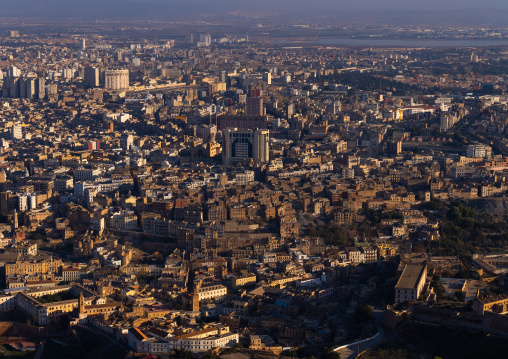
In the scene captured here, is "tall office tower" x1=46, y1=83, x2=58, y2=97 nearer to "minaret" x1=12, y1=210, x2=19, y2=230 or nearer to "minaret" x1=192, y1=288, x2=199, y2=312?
"minaret" x1=12, y1=210, x2=19, y2=230

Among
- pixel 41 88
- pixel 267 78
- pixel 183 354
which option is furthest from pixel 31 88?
pixel 183 354

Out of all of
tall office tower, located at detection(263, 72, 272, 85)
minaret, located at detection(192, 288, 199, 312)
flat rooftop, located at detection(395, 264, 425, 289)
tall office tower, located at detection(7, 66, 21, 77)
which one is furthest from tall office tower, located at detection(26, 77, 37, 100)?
flat rooftop, located at detection(395, 264, 425, 289)

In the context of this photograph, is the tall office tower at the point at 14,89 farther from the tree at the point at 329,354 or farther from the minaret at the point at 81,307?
the tree at the point at 329,354

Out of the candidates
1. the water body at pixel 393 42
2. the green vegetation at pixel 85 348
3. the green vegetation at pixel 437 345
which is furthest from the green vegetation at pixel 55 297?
the water body at pixel 393 42

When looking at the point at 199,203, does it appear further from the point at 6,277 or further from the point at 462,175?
the point at 462,175

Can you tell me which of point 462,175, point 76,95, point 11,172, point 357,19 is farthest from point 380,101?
point 357,19

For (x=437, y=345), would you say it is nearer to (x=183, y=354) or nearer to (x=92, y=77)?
(x=183, y=354)
